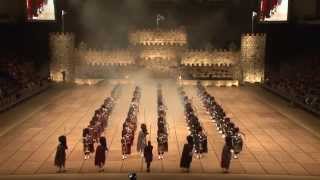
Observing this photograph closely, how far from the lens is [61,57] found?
127 ft

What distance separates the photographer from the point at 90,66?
40219 millimetres

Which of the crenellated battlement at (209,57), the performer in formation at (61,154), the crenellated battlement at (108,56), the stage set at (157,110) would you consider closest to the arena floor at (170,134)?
the stage set at (157,110)

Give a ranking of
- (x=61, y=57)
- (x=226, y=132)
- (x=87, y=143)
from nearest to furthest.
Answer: (x=87, y=143) < (x=226, y=132) < (x=61, y=57)

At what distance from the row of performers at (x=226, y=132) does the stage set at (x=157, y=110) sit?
1.17 feet

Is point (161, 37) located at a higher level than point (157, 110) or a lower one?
higher

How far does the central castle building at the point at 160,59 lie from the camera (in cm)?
3834

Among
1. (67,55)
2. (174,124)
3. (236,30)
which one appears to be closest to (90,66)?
(67,55)

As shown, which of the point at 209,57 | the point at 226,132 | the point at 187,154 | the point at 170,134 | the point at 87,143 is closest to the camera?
the point at 187,154

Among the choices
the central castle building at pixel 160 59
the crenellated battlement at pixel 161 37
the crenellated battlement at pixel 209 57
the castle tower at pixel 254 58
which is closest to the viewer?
the castle tower at pixel 254 58

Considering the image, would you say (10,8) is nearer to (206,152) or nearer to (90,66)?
(90,66)

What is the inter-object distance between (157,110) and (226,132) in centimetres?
738

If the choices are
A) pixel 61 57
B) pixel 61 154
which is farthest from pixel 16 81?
pixel 61 154

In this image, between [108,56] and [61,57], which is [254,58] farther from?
[61,57]

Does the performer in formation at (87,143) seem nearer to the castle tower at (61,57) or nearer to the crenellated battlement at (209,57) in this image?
the castle tower at (61,57)
